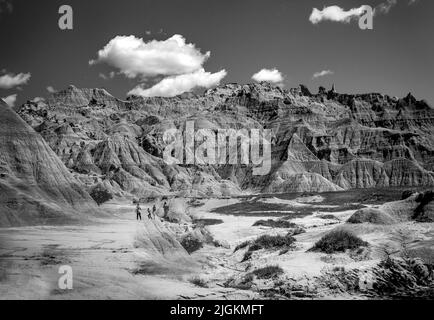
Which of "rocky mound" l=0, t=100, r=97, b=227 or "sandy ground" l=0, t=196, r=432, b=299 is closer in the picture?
"sandy ground" l=0, t=196, r=432, b=299

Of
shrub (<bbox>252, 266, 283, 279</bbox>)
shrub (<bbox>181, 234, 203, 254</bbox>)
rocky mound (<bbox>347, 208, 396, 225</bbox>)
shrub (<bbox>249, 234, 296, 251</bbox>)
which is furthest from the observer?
rocky mound (<bbox>347, 208, 396, 225</bbox>)

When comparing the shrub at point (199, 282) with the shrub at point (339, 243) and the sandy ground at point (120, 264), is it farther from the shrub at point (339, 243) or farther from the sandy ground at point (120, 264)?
the shrub at point (339, 243)

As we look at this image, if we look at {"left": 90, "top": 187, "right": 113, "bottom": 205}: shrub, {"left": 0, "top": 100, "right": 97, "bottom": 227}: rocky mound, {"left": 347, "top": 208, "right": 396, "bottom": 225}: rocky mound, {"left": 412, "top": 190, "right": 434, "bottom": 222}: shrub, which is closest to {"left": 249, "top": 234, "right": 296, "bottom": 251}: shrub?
{"left": 347, "top": 208, "right": 396, "bottom": 225}: rocky mound

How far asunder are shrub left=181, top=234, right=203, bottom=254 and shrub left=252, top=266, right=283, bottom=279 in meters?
6.64

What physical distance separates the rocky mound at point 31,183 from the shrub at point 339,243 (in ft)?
39.4

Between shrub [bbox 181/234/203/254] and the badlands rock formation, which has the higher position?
the badlands rock formation

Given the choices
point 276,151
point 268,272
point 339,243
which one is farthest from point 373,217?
point 276,151

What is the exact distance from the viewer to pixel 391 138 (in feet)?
518

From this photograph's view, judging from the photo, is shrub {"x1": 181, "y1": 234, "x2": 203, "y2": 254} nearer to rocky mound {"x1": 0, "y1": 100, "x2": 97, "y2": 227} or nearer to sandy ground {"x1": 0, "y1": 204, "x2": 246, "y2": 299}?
sandy ground {"x1": 0, "y1": 204, "x2": 246, "y2": 299}

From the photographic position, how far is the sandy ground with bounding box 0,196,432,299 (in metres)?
11.3

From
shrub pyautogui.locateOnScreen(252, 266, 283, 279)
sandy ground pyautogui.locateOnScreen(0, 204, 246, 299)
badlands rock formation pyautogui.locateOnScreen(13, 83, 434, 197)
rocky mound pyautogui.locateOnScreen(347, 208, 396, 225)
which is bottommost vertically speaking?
shrub pyautogui.locateOnScreen(252, 266, 283, 279)

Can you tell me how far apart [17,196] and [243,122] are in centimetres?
16205
